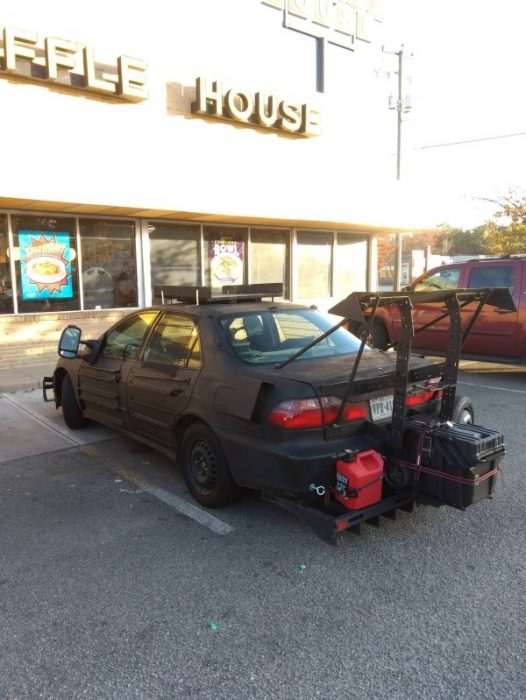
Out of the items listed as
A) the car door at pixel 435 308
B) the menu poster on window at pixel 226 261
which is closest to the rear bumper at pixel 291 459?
the car door at pixel 435 308

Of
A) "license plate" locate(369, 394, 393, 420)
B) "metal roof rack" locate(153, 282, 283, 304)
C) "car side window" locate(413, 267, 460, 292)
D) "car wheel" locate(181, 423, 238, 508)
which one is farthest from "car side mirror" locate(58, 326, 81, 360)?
"car side window" locate(413, 267, 460, 292)

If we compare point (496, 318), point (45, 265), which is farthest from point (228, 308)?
point (45, 265)

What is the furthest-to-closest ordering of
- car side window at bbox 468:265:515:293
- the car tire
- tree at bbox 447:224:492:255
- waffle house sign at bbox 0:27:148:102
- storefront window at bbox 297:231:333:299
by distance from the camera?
tree at bbox 447:224:492:255 < storefront window at bbox 297:231:333:299 < the car tire < waffle house sign at bbox 0:27:148:102 < car side window at bbox 468:265:515:293

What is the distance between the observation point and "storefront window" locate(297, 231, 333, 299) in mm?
15180

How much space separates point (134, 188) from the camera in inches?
409

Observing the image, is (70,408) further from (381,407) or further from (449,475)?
(449,475)

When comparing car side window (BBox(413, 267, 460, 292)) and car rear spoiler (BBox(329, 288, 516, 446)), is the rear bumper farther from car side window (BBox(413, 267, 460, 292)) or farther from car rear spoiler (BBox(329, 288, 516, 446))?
car side window (BBox(413, 267, 460, 292))

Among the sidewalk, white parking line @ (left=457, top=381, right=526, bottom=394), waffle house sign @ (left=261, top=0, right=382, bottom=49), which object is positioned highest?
waffle house sign @ (left=261, top=0, right=382, bottom=49)

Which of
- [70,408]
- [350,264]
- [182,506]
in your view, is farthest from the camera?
[350,264]

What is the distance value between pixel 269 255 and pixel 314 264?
1632 mm

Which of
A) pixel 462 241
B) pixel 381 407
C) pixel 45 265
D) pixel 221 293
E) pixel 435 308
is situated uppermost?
pixel 462 241

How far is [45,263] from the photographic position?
10.9 meters

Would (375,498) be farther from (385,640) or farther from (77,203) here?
(77,203)

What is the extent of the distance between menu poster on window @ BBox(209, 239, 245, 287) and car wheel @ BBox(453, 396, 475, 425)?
9476mm
